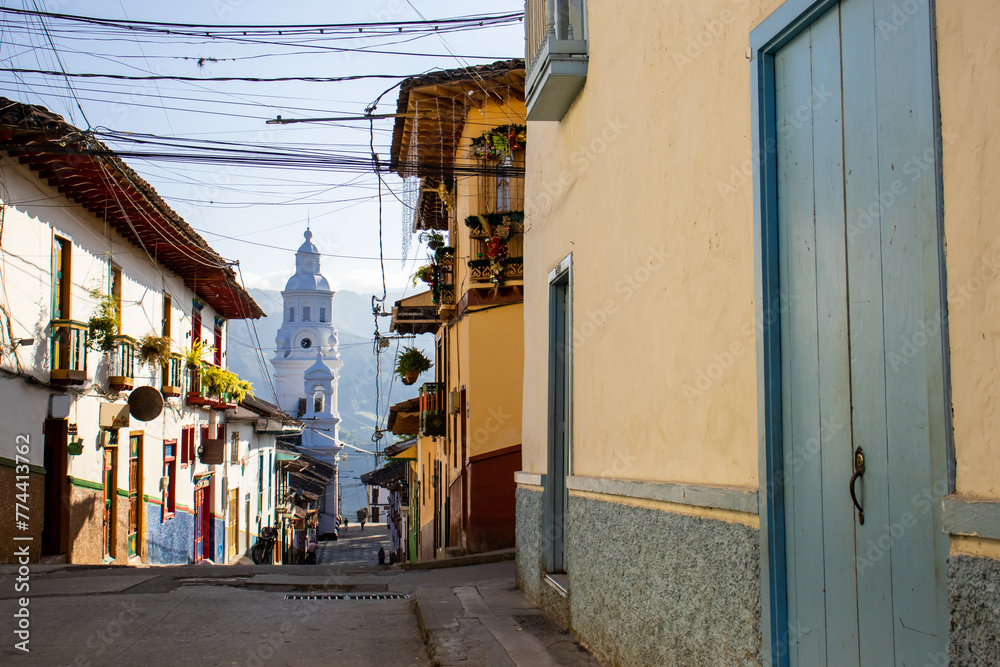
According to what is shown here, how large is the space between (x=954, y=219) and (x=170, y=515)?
20400 millimetres

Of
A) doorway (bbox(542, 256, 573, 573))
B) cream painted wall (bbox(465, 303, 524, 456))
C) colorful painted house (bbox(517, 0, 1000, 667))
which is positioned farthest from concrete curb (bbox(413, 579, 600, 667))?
cream painted wall (bbox(465, 303, 524, 456))

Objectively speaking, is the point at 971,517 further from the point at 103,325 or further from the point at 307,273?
the point at 307,273

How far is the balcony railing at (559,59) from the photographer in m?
6.33

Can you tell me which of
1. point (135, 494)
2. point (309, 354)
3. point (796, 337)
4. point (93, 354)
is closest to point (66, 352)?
point (93, 354)

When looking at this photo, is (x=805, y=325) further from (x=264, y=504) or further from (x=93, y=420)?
(x=264, y=504)

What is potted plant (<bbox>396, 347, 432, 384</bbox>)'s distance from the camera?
62.4 feet

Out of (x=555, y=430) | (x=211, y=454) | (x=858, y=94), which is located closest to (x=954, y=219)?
(x=858, y=94)

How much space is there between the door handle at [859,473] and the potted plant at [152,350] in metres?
16.6

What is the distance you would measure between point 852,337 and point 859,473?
429 millimetres

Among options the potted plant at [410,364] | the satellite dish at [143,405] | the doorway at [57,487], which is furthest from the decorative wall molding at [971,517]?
the potted plant at [410,364]

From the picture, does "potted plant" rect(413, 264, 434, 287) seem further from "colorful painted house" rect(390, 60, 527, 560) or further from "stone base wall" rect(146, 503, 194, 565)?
"stone base wall" rect(146, 503, 194, 565)

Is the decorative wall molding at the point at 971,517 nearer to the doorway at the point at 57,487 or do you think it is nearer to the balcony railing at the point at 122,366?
the doorway at the point at 57,487

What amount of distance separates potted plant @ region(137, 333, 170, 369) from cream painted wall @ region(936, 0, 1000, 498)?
17.1 m

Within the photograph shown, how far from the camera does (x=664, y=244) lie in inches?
177
